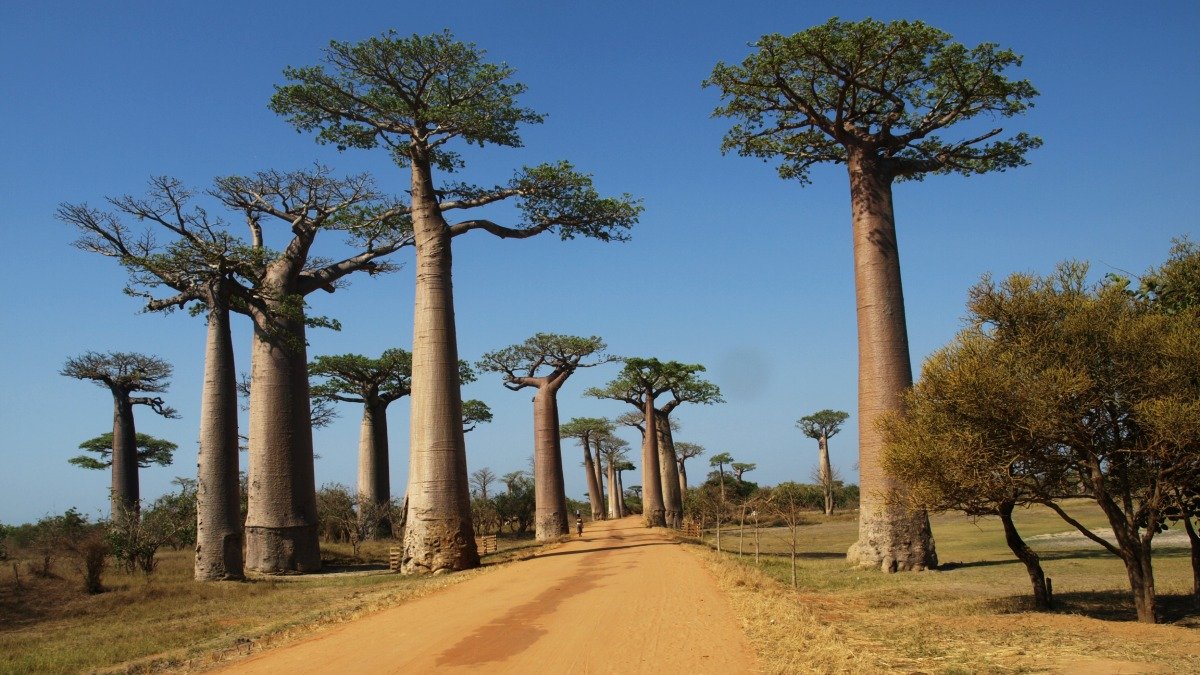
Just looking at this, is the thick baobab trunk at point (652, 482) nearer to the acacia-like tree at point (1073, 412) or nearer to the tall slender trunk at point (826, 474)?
the tall slender trunk at point (826, 474)

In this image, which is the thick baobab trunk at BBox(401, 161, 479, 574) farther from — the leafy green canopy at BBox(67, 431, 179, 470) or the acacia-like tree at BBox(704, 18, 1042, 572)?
the leafy green canopy at BBox(67, 431, 179, 470)

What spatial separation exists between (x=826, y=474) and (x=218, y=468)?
38631mm

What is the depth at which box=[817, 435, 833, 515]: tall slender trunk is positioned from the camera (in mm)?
45219

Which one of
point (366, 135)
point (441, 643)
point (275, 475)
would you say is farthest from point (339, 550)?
point (441, 643)

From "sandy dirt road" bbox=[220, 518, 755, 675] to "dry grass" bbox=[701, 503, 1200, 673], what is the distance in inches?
17.9

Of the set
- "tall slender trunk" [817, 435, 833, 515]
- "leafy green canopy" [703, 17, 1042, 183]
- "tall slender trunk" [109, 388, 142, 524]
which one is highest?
"leafy green canopy" [703, 17, 1042, 183]

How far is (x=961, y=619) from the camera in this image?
845 centimetres

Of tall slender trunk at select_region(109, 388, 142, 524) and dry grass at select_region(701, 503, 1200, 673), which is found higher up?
tall slender trunk at select_region(109, 388, 142, 524)

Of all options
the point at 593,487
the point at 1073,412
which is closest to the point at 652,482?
the point at 593,487

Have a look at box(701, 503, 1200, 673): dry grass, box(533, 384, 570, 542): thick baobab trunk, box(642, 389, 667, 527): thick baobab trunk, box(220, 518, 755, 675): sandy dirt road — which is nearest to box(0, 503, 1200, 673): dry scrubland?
box(701, 503, 1200, 673): dry grass

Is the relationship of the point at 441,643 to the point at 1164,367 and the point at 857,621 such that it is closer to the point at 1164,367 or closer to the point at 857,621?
the point at 857,621

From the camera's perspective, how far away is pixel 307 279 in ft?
61.2

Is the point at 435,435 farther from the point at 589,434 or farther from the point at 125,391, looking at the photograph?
the point at 589,434

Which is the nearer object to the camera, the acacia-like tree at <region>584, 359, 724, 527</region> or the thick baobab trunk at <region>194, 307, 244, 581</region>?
the thick baobab trunk at <region>194, 307, 244, 581</region>
